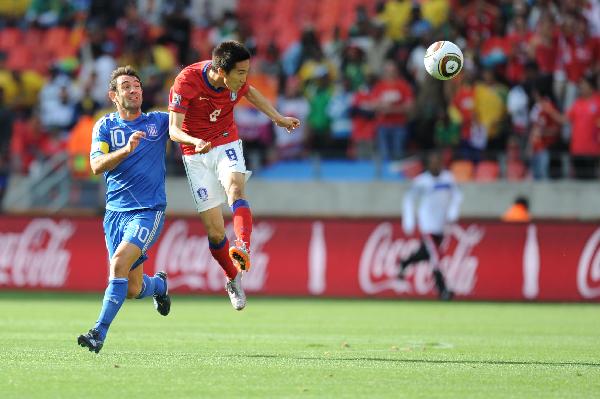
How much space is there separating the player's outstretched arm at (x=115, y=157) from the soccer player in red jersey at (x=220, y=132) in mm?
909

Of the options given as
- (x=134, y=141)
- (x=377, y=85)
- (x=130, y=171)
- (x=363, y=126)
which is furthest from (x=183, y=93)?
(x=363, y=126)

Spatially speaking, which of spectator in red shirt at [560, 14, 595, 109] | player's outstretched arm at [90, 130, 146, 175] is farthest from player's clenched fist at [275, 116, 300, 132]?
spectator in red shirt at [560, 14, 595, 109]

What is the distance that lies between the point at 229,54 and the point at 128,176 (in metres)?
1.53

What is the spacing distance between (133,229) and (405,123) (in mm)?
12340

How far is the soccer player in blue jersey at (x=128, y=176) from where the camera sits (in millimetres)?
9906

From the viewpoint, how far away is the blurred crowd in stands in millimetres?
21500

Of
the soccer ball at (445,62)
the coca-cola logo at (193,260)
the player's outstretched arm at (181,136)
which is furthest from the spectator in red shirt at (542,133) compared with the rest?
the player's outstretched arm at (181,136)

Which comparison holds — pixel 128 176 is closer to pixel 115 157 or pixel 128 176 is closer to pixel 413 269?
pixel 115 157

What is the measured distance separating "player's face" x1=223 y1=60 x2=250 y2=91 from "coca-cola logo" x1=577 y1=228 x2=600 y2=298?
10007 mm

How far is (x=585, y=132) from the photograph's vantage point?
68.7ft

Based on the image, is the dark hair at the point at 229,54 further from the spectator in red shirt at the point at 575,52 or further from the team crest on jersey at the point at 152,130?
the spectator in red shirt at the point at 575,52

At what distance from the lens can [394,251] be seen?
2025 cm

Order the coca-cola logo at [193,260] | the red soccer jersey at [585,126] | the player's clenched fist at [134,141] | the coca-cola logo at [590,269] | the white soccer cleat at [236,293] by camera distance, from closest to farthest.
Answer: the player's clenched fist at [134,141] → the white soccer cleat at [236,293] → the coca-cola logo at [590,269] → the coca-cola logo at [193,260] → the red soccer jersey at [585,126]

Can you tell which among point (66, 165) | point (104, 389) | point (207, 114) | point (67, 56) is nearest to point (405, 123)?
point (66, 165)
